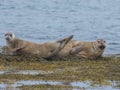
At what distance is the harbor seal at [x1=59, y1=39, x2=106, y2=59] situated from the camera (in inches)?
585

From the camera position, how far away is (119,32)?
22.8 meters

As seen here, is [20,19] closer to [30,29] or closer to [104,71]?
[30,29]

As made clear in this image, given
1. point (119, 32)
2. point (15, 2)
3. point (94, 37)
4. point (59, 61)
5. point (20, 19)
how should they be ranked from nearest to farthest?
point (59, 61), point (94, 37), point (119, 32), point (20, 19), point (15, 2)

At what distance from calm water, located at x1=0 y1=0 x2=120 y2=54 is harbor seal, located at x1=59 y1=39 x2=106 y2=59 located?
2.32 meters

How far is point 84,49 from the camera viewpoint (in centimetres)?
1514

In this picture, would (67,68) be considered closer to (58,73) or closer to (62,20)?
(58,73)

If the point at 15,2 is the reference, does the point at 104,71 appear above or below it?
above

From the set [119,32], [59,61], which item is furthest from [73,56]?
[119,32]

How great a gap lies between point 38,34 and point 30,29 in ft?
5.14

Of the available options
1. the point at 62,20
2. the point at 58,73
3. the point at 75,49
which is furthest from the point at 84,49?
the point at 62,20

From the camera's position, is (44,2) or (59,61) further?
(44,2)

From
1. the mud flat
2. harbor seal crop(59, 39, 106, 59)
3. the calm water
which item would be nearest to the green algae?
the mud flat

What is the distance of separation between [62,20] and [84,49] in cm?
1203

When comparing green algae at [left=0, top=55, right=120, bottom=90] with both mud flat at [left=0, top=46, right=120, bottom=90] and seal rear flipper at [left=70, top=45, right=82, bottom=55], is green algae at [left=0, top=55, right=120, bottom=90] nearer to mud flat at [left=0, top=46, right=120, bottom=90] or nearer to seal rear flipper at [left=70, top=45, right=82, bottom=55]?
mud flat at [left=0, top=46, right=120, bottom=90]
